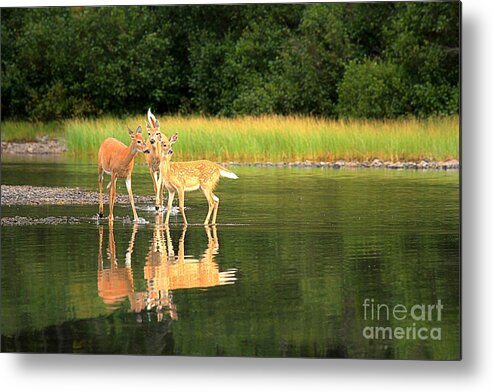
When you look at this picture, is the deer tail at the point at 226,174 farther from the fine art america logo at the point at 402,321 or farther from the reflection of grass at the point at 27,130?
the fine art america logo at the point at 402,321

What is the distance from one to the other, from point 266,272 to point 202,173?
836 millimetres

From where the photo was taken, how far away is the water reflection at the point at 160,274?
9047 mm

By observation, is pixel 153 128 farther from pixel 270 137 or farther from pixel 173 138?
pixel 270 137

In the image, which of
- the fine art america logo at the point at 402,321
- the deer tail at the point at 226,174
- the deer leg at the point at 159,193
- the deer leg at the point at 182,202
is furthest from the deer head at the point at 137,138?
the fine art america logo at the point at 402,321

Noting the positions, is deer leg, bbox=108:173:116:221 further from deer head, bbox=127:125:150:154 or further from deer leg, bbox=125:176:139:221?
deer head, bbox=127:125:150:154

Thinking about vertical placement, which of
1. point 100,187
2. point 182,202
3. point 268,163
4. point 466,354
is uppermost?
point 268,163

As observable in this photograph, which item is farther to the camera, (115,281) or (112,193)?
(112,193)

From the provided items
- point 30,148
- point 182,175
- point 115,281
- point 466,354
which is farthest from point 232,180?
point 466,354

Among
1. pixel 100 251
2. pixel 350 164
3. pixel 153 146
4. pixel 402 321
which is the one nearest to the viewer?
pixel 402 321

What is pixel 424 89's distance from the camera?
30.9 feet

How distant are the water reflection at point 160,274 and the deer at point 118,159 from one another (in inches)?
10.0

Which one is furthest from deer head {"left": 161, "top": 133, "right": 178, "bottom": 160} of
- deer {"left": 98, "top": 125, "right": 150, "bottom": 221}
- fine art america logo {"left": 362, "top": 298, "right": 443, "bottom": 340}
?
fine art america logo {"left": 362, "top": 298, "right": 443, "bottom": 340}

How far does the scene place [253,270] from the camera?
920 centimetres

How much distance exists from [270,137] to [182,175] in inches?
25.1
